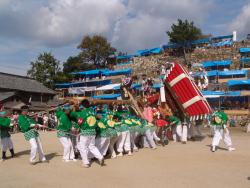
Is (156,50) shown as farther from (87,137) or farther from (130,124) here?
(87,137)

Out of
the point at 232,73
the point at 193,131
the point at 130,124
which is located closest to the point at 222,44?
the point at 232,73

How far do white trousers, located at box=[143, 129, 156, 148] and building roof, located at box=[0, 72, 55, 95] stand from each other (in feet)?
78.0

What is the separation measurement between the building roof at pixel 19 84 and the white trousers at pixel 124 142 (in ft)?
81.5

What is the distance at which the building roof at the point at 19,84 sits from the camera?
34219 mm

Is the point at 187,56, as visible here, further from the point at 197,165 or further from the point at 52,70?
the point at 197,165

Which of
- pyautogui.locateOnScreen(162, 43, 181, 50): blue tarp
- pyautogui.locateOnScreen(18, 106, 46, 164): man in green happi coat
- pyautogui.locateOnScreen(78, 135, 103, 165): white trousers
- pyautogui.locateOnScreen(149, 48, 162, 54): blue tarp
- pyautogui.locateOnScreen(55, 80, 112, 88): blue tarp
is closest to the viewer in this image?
pyautogui.locateOnScreen(78, 135, 103, 165): white trousers

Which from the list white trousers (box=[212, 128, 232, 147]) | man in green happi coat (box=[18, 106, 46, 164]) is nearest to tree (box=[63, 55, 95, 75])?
white trousers (box=[212, 128, 232, 147])

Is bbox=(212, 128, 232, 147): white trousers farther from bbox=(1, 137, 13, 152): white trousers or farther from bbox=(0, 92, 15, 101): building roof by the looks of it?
bbox=(0, 92, 15, 101): building roof

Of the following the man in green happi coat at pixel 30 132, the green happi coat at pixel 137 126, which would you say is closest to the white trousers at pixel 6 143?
the man in green happi coat at pixel 30 132

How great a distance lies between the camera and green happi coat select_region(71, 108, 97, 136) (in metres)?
9.17

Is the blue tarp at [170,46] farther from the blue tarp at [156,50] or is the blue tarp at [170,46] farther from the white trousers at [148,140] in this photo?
the white trousers at [148,140]

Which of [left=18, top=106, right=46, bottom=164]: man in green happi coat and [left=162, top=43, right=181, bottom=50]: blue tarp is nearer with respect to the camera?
[left=18, top=106, right=46, bottom=164]: man in green happi coat

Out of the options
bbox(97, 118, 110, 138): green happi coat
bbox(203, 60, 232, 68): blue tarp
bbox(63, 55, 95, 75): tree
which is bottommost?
bbox(97, 118, 110, 138): green happi coat

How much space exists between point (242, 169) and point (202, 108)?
592 centimetres
